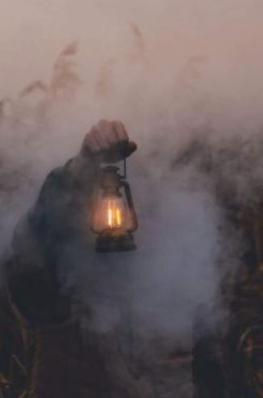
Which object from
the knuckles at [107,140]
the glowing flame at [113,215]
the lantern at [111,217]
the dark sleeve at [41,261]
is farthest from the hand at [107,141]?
the dark sleeve at [41,261]

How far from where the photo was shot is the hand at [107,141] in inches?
146

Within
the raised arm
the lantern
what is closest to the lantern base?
the lantern

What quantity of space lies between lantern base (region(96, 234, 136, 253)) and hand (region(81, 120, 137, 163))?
478mm

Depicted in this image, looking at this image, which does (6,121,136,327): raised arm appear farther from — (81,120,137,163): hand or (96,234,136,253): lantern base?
(96,234,136,253): lantern base

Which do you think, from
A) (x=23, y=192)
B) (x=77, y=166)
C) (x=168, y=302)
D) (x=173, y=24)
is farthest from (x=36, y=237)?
(x=173, y=24)

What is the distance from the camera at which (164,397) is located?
468cm

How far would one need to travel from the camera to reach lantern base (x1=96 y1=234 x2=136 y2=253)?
3801mm

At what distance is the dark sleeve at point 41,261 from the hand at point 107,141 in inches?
18.4

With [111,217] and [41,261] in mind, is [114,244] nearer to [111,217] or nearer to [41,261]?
[111,217]

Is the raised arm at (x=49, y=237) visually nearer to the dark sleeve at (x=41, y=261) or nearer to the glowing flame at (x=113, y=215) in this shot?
the dark sleeve at (x=41, y=261)

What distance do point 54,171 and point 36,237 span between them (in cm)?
59

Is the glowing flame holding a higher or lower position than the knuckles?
lower

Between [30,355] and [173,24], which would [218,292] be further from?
[173,24]

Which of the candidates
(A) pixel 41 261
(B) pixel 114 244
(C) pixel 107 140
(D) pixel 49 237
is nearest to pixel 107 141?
(C) pixel 107 140
